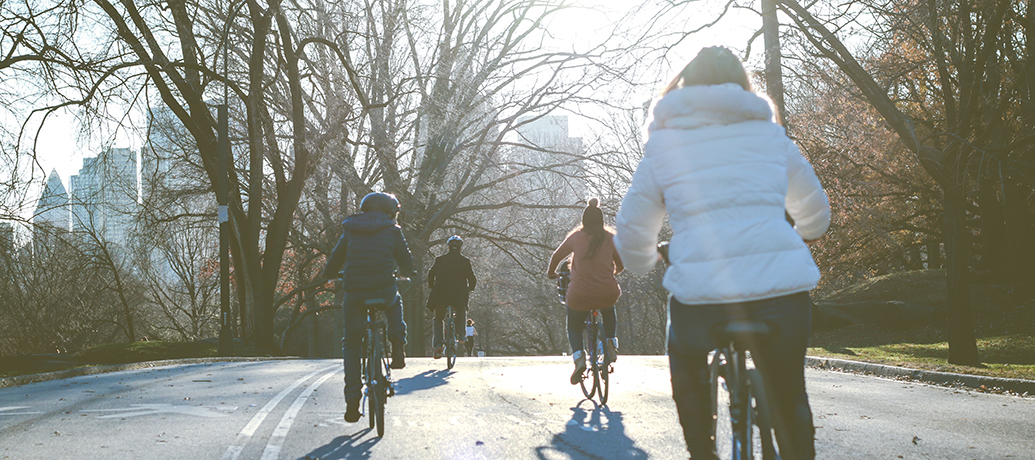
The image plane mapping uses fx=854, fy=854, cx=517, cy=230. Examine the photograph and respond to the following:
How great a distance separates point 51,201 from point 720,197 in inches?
701

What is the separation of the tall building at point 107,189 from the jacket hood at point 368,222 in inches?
464

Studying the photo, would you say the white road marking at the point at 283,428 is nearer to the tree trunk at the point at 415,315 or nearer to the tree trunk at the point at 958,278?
the tree trunk at the point at 958,278

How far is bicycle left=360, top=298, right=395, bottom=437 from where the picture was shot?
6449mm

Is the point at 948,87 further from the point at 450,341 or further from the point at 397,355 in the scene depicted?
the point at 397,355

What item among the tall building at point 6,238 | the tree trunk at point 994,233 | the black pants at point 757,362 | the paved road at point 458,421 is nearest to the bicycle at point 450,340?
the paved road at point 458,421

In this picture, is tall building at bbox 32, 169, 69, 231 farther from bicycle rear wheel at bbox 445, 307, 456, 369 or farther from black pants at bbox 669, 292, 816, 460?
black pants at bbox 669, 292, 816, 460

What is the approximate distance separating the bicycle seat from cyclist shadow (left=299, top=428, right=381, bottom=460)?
3234 mm

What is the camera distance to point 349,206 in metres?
27.8

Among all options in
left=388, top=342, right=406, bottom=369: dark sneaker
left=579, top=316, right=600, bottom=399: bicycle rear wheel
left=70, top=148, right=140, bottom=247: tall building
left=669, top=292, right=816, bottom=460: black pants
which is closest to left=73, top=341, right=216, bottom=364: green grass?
left=70, top=148, right=140, bottom=247: tall building

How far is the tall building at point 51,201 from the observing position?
1677cm

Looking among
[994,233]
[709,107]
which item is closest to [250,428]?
[709,107]

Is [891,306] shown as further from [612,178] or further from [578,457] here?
[578,457]

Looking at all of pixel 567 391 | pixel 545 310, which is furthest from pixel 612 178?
pixel 545 310

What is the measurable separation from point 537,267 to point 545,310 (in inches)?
812
